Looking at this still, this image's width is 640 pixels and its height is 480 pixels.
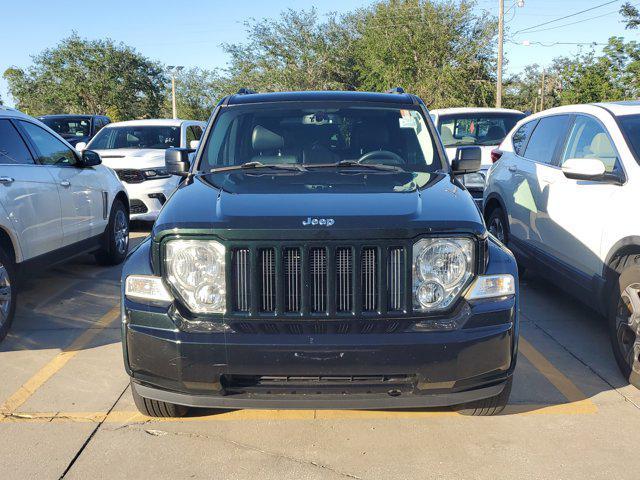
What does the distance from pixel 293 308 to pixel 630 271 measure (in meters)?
2.36

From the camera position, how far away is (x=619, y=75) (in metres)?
17.8

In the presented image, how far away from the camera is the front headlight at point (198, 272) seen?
3.09 meters

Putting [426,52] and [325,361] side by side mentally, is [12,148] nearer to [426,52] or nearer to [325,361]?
[325,361]

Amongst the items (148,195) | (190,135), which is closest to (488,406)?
(148,195)

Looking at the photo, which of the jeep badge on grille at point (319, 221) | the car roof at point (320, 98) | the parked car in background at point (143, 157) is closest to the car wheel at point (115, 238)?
the parked car in background at point (143, 157)

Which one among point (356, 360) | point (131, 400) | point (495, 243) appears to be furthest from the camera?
point (131, 400)

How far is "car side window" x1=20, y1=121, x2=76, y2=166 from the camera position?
607cm

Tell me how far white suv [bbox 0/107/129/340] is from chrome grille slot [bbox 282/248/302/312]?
2938 millimetres

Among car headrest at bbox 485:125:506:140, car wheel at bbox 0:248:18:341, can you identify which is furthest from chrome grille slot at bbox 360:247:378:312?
car headrest at bbox 485:125:506:140

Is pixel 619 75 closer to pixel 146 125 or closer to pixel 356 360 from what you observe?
pixel 146 125

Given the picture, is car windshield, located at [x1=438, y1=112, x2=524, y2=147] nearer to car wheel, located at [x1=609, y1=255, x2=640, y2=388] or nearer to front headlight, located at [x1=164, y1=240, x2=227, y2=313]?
car wheel, located at [x1=609, y1=255, x2=640, y2=388]

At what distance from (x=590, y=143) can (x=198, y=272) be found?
363 cm

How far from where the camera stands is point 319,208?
3207 mm

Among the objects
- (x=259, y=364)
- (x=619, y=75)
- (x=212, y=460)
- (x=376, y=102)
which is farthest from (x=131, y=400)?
(x=619, y=75)
